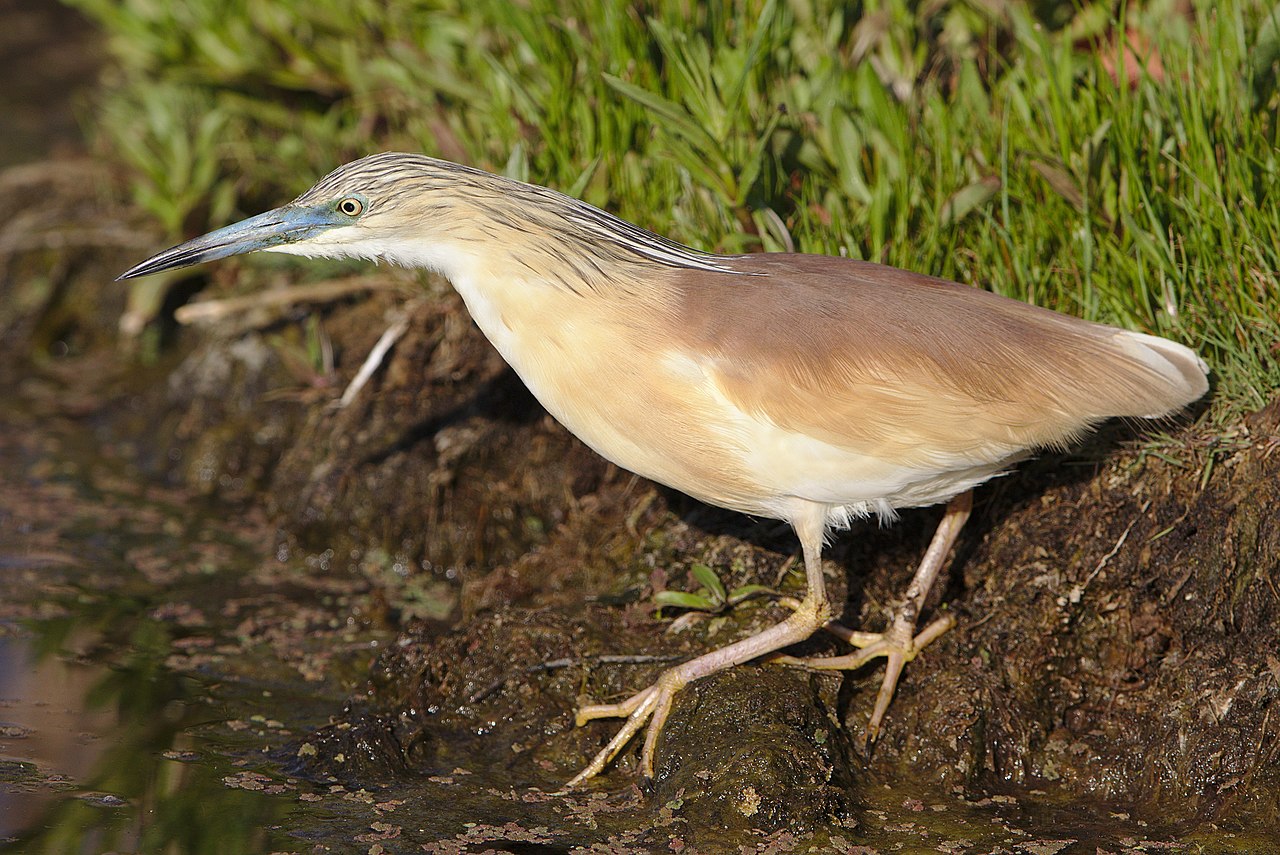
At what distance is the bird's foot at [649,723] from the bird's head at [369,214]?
55.5 inches

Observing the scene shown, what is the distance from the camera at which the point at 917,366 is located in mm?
3674

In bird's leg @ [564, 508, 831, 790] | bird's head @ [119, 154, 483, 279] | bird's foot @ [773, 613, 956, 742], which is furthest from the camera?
bird's foot @ [773, 613, 956, 742]

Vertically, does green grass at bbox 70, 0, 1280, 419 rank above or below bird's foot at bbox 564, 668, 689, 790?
above

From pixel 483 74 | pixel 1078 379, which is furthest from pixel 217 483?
pixel 1078 379

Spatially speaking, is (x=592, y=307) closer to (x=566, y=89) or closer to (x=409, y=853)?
(x=409, y=853)

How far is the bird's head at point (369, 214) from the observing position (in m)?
3.84

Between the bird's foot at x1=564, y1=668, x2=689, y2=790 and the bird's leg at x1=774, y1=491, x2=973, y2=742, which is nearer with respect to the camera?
the bird's foot at x1=564, y1=668, x2=689, y2=790

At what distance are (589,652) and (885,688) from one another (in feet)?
3.13

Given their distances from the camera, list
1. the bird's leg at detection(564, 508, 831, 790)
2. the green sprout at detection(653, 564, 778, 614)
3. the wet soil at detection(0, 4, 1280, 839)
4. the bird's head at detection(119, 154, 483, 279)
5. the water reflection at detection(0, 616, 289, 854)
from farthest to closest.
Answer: the green sprout at detection(653, 564, 778, 614)
the bird's leg at detection(564, 508, 831, 790)
the bird's head at detection(119, 154, 483, 279)
the wet soil at detection(0, 4, 1280, 839)
the water reflection at detection(0, 616, 289, 854)

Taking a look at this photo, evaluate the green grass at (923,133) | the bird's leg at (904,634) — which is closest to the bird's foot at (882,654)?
the bird's leg at (904,634)

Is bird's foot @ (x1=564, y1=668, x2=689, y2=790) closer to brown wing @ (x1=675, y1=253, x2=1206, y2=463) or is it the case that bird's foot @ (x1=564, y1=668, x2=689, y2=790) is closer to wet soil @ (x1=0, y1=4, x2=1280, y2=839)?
→ wet soil @ (x1=0, y1=4, x2=1280, y2=839)

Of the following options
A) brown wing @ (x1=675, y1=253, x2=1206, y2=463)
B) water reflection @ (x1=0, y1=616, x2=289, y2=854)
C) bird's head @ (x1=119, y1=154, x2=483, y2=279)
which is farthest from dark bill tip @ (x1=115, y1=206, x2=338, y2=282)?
water reflection @ (x1=0, y1=616, x2=289, y2=854)

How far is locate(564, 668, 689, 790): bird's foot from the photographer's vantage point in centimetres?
394

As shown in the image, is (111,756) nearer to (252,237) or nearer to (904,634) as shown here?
(252,237)
